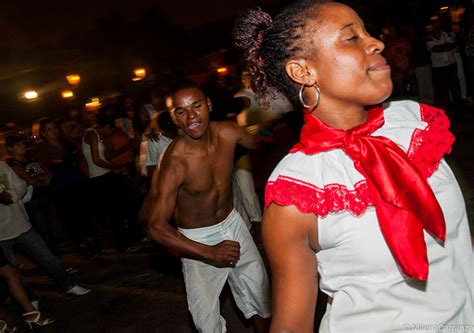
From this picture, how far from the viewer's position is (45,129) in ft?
21.6

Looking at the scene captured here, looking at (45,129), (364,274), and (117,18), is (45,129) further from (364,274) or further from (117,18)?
(117,18)

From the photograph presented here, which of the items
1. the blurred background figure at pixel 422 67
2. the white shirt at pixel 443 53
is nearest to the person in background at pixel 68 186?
the blurred background figure at pixel 422 67

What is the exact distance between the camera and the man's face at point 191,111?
3057mm

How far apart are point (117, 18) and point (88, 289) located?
163 ft

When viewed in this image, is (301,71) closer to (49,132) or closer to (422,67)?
(49,132)

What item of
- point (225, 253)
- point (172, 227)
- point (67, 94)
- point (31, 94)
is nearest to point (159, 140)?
point (172, 227)

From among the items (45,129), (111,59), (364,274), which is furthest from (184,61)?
(364,274)

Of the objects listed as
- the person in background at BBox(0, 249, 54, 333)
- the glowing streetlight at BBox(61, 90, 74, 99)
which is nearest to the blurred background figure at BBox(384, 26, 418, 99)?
the person in background at BBox(0, 249, 54, 333)

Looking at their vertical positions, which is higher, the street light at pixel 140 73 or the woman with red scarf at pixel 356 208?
the street light at pixel 140 73

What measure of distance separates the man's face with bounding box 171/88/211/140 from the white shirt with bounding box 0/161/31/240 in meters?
2.70

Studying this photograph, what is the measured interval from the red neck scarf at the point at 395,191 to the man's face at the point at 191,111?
1651 millimetres

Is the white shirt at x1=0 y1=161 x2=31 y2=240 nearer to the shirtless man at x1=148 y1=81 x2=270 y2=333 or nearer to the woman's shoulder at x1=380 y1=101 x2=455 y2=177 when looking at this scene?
the shirtless man at x1=148 y1=81 x2=270 y2=333

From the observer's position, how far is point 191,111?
3.07 m

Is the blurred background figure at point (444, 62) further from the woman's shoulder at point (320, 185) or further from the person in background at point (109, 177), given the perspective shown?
the woman's shoulder at point (320, 185)
